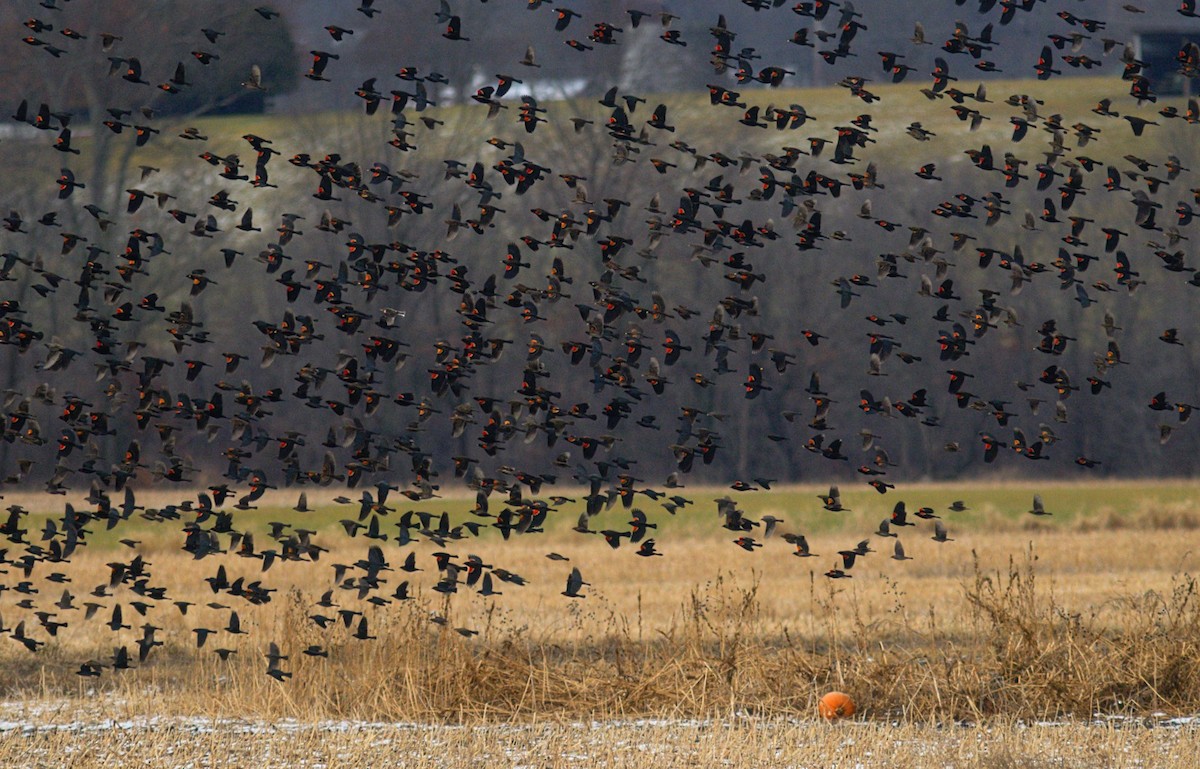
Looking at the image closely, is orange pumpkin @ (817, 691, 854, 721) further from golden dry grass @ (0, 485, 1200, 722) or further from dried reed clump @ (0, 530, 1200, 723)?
golden dry grass @ (0, 485, 1200, 722)

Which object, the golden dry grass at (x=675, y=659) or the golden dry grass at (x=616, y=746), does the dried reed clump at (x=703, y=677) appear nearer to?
the golden dry grass at (x=675, y=659)

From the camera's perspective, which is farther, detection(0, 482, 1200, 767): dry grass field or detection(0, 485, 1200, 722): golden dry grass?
detection(0, 485, 1200, 722): golden dry grass

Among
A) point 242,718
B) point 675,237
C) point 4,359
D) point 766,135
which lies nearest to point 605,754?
point 242,718

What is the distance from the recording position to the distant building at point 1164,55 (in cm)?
5978

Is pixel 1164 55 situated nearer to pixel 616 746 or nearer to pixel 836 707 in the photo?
pixel 836 707

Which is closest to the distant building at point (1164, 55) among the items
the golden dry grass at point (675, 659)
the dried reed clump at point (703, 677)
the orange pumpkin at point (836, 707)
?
the golden dry grass at point (675, 659)

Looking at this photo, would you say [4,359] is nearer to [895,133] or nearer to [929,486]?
[929,486]

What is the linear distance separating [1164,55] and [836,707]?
5473 centimetres

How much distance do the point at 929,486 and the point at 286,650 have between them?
34017 mm

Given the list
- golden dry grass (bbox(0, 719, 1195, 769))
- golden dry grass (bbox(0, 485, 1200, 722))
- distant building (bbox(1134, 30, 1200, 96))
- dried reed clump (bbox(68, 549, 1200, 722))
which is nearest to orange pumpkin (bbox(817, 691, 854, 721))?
dried reed clump (bbox(68, 549, 1200, 722))

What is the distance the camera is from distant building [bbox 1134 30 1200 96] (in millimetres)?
59781

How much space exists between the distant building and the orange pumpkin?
51.4 m

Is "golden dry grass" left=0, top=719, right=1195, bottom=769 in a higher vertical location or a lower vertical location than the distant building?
lower

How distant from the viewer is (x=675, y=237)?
51469 millimetres
